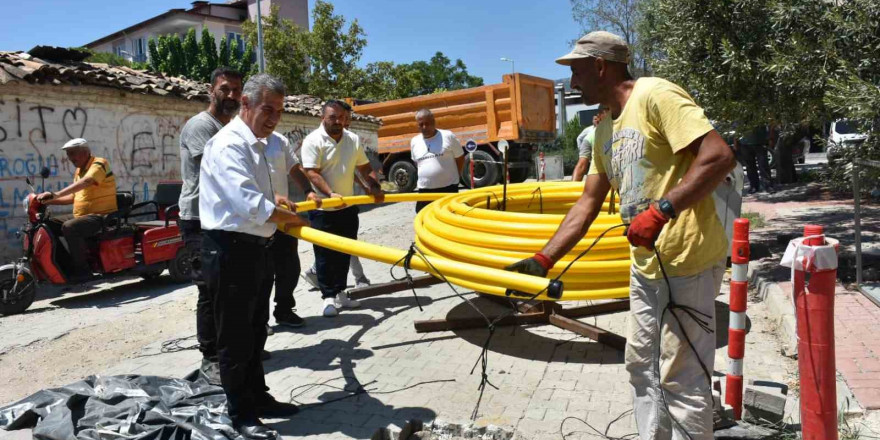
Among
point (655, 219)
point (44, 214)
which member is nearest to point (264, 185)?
point (655, 219)

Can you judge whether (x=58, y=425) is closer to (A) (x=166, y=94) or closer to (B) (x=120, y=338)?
(B) (x=120, y=338)

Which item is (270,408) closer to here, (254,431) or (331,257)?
(254,431)

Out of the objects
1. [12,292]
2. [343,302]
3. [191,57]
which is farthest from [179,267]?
[191,57]

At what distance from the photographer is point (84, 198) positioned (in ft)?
24.4

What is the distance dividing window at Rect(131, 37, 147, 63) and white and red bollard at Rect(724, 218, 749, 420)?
58.7 m

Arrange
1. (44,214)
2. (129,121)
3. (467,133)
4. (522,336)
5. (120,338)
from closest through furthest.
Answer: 1. (522,336)
2. (120,338)
3. (44,214)
4. (129,121)
5. (467,133)

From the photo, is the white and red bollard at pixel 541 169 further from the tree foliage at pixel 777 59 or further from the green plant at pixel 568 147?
the tree foliage at pixel 777 59

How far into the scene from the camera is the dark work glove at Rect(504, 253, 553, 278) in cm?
303

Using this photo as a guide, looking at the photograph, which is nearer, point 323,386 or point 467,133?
point 323,386

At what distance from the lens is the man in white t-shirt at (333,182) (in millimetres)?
6051

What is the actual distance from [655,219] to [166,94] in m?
11.0

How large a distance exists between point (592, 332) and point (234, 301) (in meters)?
2.66

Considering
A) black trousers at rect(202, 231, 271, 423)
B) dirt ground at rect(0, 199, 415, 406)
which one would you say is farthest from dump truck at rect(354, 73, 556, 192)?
black trousers at rect(202, 231, 271, 423)

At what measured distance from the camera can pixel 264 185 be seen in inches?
145
